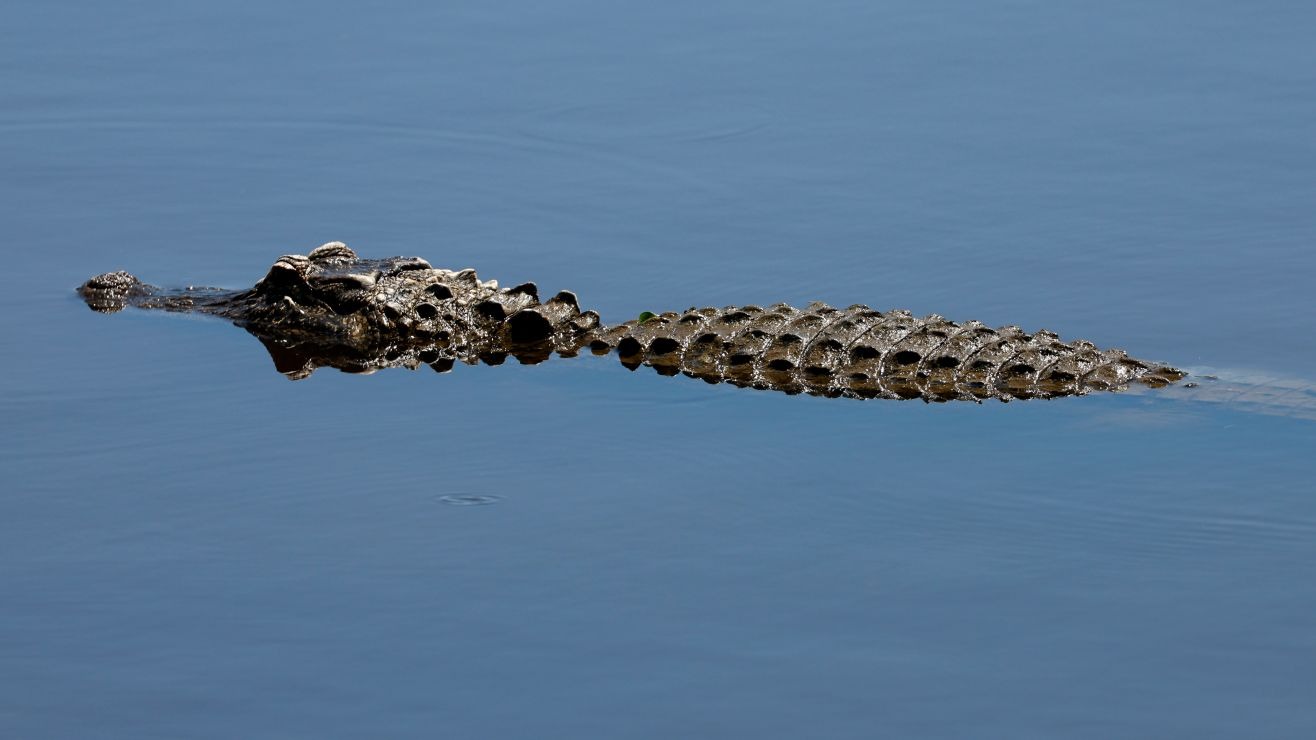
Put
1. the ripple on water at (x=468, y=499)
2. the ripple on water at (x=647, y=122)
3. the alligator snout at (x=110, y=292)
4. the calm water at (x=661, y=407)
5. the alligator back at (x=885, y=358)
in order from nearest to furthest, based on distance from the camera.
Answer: the calm water at (x=661, y=407) < the ripple on water at (x=468, y=499) < the alligator back at (x=885, y=358) < the alligator snout at (x=110, y=292) < the ripple on water at (x=647, y=122)

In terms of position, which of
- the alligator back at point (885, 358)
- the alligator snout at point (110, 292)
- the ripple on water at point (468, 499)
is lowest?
the ripple on water at point (468, 499)

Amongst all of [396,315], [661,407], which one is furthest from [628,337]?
[396,315]

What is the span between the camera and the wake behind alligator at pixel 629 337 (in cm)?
1195

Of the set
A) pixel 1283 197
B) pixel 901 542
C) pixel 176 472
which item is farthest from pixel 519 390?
pixel 1283 197

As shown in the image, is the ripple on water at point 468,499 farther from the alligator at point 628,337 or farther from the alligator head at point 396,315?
the alligator head at point 396,315

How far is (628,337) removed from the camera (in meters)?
12.7

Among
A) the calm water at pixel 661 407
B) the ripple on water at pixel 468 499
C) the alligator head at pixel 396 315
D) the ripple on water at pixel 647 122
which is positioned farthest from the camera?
the ripple on water at pixel 647 122

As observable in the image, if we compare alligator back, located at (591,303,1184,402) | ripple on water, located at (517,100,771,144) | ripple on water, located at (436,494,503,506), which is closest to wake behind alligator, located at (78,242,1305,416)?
alligator back, located at (591,303,1184,402)

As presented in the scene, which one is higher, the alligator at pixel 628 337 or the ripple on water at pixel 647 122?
the ripple on water at pixel 647 122

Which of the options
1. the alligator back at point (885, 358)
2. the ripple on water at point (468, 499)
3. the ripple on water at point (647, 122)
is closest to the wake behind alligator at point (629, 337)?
the alligator back at point (885, 358)

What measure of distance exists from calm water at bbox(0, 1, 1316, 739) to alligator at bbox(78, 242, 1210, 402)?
213 mm

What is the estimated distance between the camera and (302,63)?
1828cm

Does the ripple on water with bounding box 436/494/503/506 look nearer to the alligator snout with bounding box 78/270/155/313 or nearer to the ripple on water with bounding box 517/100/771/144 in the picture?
the alligator snout with bounding box 78/270/155/313

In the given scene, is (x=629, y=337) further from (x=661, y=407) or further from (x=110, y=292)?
(x=110, y=292)
